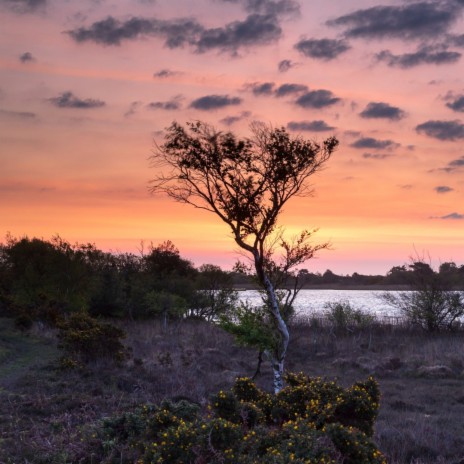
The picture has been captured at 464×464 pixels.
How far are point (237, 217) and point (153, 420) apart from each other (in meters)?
13.2

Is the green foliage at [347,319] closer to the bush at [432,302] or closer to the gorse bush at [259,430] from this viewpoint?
the bush at [432,302]

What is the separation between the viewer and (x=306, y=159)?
2197 cm

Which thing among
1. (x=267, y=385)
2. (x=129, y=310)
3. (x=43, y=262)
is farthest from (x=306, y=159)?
(x=129, y=310)

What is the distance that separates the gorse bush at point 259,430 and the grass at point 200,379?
0.96 metres

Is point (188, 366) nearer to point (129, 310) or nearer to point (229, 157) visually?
point (229, 157)

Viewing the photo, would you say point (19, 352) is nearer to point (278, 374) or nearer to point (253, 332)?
point (253, 332)

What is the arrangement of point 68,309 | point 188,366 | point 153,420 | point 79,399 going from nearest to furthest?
1. point 153,420
2. point 79,399
3. point 188,366
4. point 68,309

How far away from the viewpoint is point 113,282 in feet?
164

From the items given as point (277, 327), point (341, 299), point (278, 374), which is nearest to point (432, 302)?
point (277, 327)

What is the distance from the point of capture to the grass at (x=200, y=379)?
40.8 ft

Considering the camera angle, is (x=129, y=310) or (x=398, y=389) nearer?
(x=398, y=389)

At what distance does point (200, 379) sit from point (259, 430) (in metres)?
13.4

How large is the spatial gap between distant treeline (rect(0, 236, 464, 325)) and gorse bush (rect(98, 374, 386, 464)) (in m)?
11.6

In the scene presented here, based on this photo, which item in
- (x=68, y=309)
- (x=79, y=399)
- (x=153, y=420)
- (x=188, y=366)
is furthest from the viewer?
(x=68, y=309)
